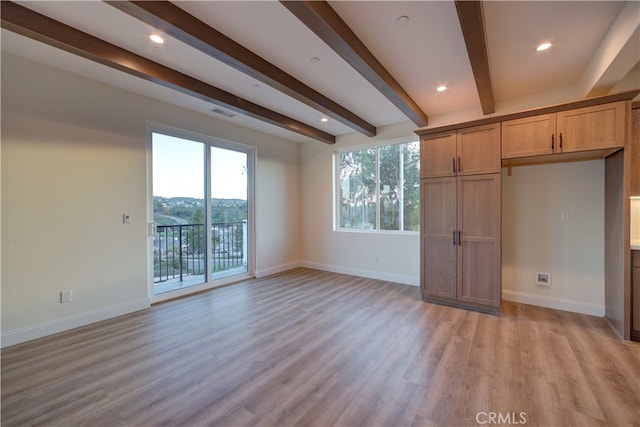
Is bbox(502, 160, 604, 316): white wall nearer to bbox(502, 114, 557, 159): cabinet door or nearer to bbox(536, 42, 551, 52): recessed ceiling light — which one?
bbox(502, 114, 557, 159): cabinet door

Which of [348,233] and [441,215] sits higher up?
[441,215]

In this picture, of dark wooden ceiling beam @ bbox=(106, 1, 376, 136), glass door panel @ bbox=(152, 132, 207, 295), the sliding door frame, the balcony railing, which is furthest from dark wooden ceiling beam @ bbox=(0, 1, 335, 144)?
the balcony railing

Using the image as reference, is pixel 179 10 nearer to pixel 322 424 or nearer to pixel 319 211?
pixel 322 424

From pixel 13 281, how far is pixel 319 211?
444 cm

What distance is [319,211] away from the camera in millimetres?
5852

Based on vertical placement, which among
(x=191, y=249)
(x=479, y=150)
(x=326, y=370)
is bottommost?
(x=326, y=370)

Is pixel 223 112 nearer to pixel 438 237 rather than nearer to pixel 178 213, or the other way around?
pixel 178 213

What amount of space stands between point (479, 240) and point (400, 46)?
7.98 feet

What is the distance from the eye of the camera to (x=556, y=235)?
346 centimetres

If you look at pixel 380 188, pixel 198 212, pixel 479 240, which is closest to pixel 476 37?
pixel 479 240

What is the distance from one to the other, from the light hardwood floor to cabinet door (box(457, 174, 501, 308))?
31 cm

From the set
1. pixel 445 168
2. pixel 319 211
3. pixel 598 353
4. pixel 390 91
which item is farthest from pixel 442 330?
pixel 319 211

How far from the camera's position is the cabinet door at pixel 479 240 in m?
3.29

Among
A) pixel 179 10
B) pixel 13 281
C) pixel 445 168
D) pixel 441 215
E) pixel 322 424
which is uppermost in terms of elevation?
pixel 179 10
